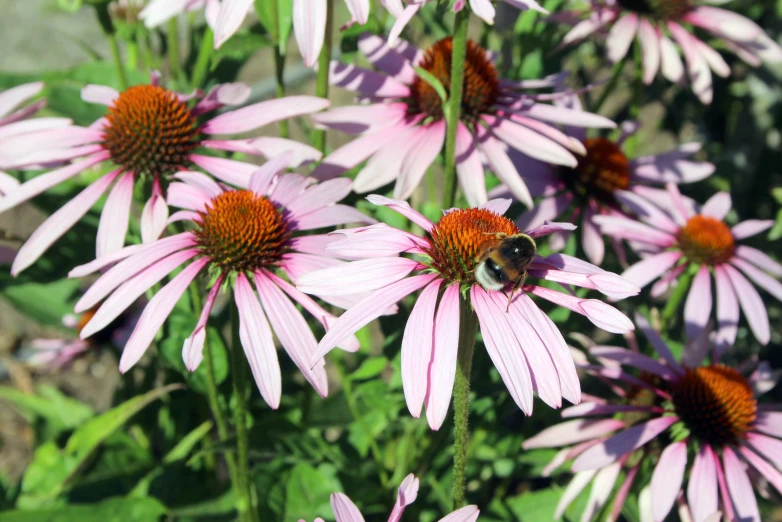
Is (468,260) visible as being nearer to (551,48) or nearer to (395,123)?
(395,123)

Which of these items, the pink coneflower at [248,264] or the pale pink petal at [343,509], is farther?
the pink coneflower at [248,264]

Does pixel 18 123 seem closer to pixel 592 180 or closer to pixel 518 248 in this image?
pixel 518 248

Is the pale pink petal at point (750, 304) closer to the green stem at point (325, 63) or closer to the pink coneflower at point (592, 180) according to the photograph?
the pink coneflower at point (592, 180)

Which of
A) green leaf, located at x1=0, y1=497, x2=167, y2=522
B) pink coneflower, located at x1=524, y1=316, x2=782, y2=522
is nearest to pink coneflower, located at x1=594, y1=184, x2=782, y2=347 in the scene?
pink coneflower, located at x1=524, y1=316, x2=782, y2=522

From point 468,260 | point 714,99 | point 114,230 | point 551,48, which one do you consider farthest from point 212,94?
point 714,99

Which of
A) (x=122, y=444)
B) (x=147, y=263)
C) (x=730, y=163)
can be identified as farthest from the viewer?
(x=730, y=163)

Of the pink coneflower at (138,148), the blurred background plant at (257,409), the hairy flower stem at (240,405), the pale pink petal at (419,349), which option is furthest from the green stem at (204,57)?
the pale pink petal at (419,349)

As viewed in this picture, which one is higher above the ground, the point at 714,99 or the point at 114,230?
the point at 714,99

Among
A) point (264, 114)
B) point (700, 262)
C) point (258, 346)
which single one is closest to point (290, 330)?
point (258, 346)
